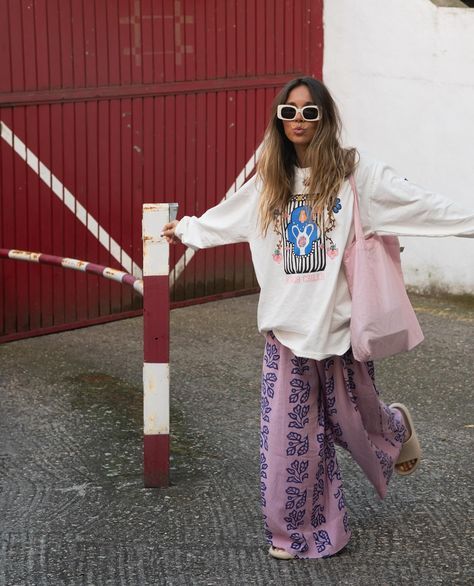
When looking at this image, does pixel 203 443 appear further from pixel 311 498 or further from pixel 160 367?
pixel 311 498

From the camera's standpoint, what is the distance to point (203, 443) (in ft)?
19.3

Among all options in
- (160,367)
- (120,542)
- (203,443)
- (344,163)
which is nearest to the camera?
(344,163)

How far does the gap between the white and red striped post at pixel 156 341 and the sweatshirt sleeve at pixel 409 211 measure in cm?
97

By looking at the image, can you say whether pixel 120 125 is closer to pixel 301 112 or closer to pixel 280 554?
pixel 301 112

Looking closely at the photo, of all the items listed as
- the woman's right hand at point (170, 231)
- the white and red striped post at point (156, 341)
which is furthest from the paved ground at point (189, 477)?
the woman's right hand at point (170, 231)

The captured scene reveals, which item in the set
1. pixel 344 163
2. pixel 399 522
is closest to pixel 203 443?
pixel 399 522

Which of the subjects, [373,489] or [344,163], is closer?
[344,163]

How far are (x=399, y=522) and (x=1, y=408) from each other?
2316 millimetres

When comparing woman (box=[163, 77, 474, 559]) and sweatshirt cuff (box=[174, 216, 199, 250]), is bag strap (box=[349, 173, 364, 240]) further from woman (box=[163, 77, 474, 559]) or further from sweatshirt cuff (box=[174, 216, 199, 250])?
sweatshirt cuff (box=[174, 216, 199, 250])

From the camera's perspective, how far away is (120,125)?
7.84 metres

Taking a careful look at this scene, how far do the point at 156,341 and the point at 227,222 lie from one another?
2.42 feet

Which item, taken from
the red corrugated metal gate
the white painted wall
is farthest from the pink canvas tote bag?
the white painted wall

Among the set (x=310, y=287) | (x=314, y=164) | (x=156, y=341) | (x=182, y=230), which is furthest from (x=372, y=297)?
(x=156, y=341)

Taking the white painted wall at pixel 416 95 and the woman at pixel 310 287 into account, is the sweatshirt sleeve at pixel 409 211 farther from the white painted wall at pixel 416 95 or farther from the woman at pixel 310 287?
the white painted wall at pixel 416 95
